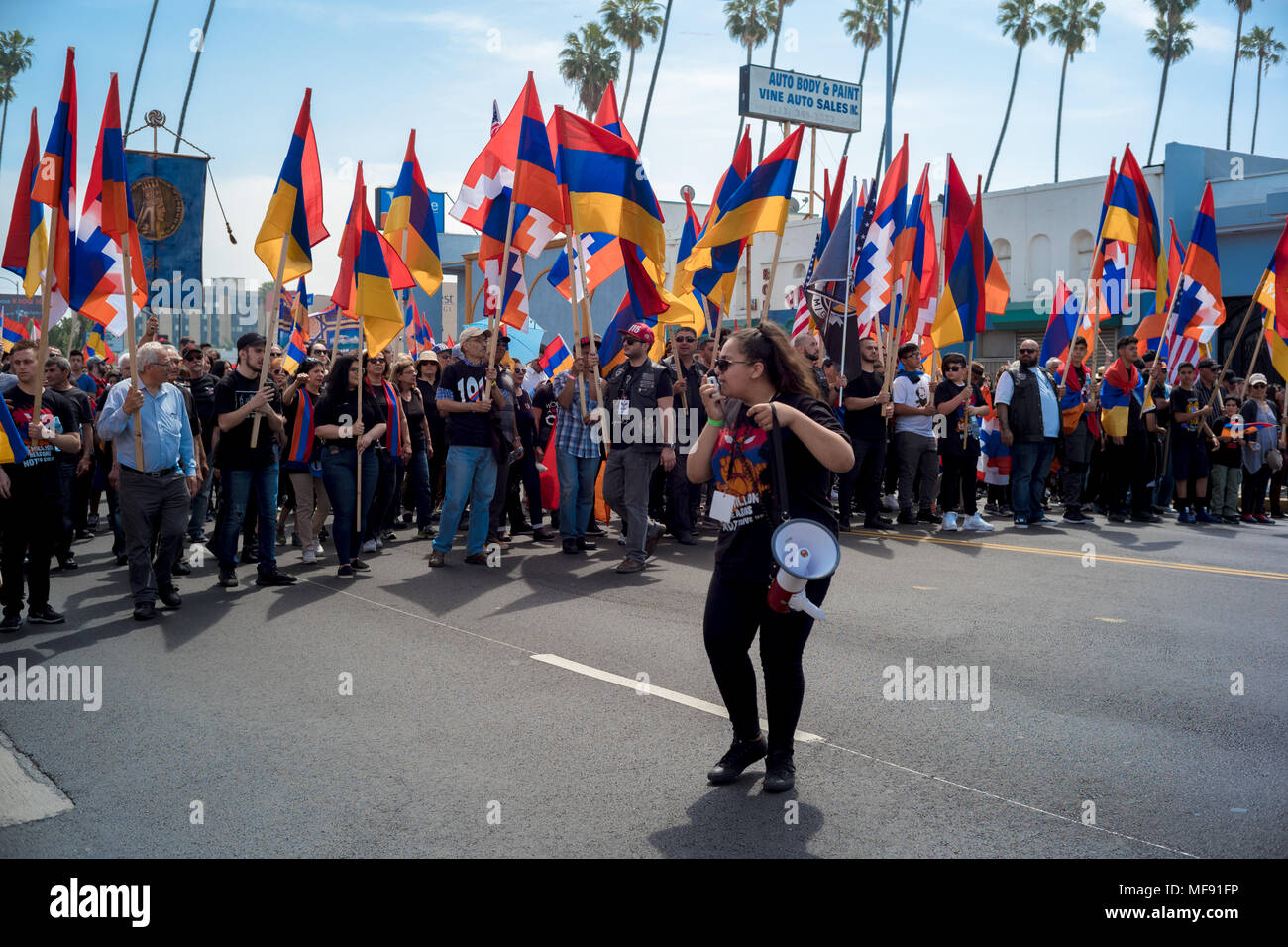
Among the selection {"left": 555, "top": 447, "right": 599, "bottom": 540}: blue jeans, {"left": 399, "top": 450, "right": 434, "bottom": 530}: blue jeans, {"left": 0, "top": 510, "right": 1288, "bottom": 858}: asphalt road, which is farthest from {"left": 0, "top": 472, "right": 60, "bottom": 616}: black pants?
{"left": 399, "top": 450, "right": 434, "bottom": 530}: blue jeans

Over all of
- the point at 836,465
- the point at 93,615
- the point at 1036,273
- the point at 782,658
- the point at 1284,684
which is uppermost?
the point at 1036,273

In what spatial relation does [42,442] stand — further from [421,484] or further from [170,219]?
[170,219]

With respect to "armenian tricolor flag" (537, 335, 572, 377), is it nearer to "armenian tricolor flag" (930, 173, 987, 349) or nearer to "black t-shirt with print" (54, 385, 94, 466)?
"armenian tricolor flag" (930, 173, 987, 349)

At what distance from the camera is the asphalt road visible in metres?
4.08

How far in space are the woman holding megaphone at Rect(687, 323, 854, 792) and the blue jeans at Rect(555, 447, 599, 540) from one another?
6.84 meters

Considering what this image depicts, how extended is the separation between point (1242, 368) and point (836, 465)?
81.6 ft

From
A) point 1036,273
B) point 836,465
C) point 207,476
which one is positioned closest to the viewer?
Result: point 836,465

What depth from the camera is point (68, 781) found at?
4.72 m

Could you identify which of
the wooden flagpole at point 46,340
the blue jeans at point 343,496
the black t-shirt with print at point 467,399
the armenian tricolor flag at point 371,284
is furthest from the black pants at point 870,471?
the wooden flagpole at point 46,340

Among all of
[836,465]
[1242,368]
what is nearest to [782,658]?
[836,465]

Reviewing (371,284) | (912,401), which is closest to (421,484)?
(371,284)

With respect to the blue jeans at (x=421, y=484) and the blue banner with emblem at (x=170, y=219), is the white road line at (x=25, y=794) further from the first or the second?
the blue banner with emblem at (x=170, y=219)

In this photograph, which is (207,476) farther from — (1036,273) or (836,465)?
(1036,273)
